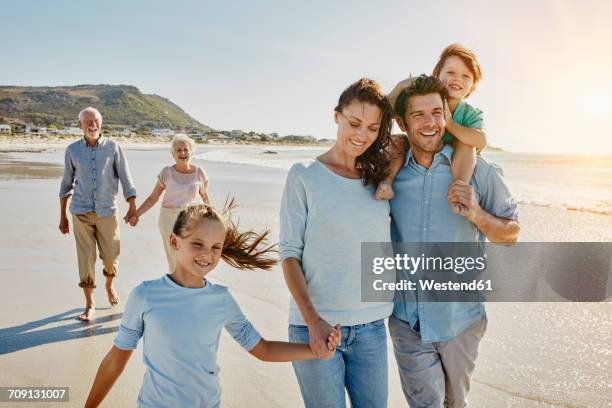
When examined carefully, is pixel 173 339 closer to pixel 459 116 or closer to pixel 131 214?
pixel 459 116

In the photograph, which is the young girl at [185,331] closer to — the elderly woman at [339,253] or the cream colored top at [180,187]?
the elderly woman at [339,253]

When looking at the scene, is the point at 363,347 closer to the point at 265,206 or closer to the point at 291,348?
the point at 291,348

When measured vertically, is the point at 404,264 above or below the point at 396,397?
above

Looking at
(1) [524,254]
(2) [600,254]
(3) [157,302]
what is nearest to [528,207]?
(2) [600,254]

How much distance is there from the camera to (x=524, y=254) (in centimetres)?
740

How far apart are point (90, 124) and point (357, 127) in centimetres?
402

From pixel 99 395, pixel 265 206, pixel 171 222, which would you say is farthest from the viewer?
pixel 265 206

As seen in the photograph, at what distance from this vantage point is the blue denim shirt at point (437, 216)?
2.52 meters

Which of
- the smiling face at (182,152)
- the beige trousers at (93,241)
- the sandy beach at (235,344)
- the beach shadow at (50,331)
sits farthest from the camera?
the smiling face at (182,152)

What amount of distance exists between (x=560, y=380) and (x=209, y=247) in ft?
10.0

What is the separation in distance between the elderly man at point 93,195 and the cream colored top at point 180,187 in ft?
1.86

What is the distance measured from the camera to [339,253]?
7.71ft

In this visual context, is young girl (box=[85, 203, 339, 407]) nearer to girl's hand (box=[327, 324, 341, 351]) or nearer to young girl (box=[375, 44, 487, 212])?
girl's hand (box=[327, 324, 341, 351])

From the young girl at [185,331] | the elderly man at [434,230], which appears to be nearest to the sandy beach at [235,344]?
the elderly man at [434,230]
